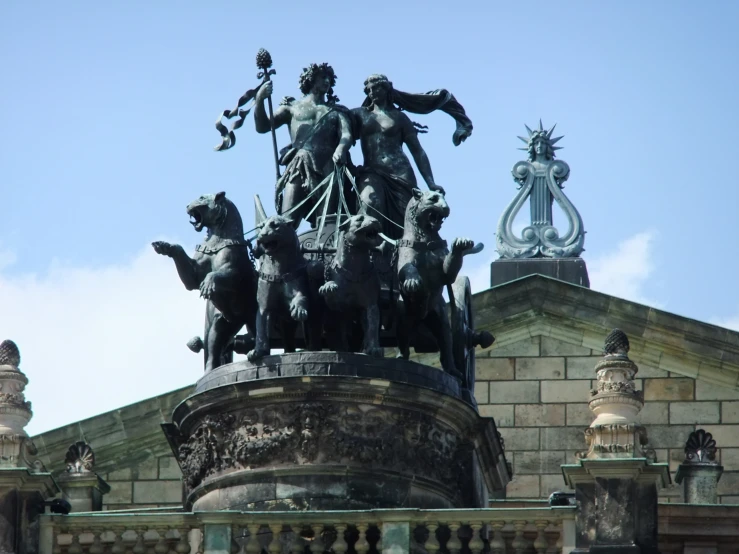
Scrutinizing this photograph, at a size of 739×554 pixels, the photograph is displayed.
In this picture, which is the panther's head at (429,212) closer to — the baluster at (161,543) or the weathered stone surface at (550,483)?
the baluster at (161,543)

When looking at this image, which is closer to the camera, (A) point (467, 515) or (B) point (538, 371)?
(A) point (467, 515)

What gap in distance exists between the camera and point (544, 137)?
42.6 meters

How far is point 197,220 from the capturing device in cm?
3095

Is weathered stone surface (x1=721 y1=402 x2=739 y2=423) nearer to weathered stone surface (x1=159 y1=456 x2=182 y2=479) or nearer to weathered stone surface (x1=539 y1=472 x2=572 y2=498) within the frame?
weathered stone surface (x1=539 y1=472 x2=572 y2=498)

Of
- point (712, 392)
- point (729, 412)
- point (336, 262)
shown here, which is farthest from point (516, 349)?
point (336, 262)

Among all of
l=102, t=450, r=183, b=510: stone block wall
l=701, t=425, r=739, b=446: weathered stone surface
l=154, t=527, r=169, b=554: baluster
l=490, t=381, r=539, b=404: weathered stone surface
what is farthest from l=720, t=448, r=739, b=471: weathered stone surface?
l=154, t=527, r=169, b=554: baluster

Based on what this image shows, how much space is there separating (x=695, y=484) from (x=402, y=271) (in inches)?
238

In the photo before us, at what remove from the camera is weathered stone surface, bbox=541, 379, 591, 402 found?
131ft

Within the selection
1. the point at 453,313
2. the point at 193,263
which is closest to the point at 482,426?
the point at 453,313

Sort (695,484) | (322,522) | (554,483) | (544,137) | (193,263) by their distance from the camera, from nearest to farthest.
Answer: (322,522), (193,263), (695,484), (554,483), (544,137)

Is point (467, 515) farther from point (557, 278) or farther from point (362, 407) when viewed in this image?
point (557, 278)

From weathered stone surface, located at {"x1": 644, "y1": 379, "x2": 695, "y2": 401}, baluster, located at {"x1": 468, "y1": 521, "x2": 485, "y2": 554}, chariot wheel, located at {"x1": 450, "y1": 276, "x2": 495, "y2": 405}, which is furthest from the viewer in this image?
weathered stone surface, located at {"x1": 644, "y1": 379, "x2": 695, "y2": 401}

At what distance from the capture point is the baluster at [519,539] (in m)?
28.8

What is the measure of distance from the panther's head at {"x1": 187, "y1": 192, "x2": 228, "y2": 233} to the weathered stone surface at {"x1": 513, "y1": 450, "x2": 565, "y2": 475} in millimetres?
9742
